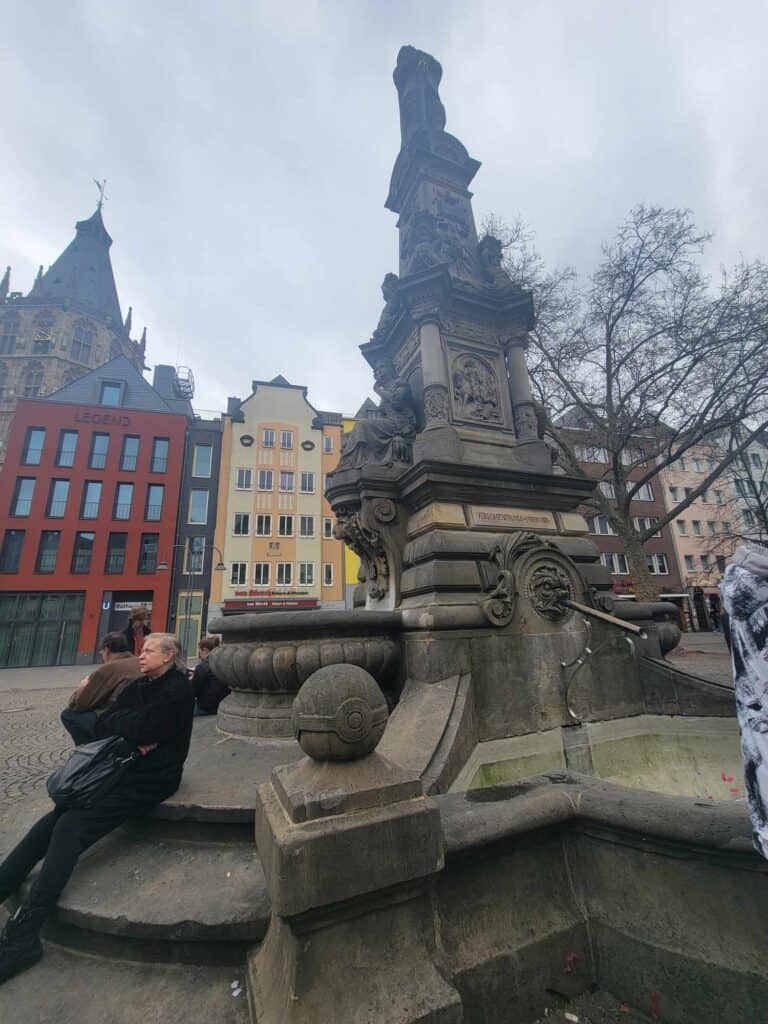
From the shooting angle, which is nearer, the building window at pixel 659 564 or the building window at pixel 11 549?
the building window at pixel 11 549

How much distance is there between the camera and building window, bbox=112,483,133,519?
96.9 feet

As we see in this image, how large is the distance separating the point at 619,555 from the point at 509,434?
33446 mm

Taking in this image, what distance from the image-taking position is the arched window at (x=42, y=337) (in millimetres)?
56781

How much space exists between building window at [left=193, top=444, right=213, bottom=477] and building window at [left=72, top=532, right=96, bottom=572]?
8000 mm

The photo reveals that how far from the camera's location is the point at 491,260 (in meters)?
7.32

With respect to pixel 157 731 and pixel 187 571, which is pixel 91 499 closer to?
pixel 187 571

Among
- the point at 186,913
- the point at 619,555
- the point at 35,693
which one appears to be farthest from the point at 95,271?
the point at 186,913

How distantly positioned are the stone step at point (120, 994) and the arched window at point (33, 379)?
232ft

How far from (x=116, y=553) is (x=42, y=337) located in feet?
155

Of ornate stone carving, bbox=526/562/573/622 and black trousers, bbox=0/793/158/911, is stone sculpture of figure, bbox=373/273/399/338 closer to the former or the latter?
ornate stone carving, bbox=526/562/573/622

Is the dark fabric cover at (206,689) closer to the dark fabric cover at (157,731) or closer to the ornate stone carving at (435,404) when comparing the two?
the dark fabric cover at (157,731)

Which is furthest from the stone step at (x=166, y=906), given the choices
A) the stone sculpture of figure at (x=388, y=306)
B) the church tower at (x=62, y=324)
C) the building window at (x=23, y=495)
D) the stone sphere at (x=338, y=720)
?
the church tower at (x=62, y=324)

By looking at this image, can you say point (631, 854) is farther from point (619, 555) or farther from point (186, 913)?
point (619, 555)

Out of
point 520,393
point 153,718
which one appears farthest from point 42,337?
point 153,718
